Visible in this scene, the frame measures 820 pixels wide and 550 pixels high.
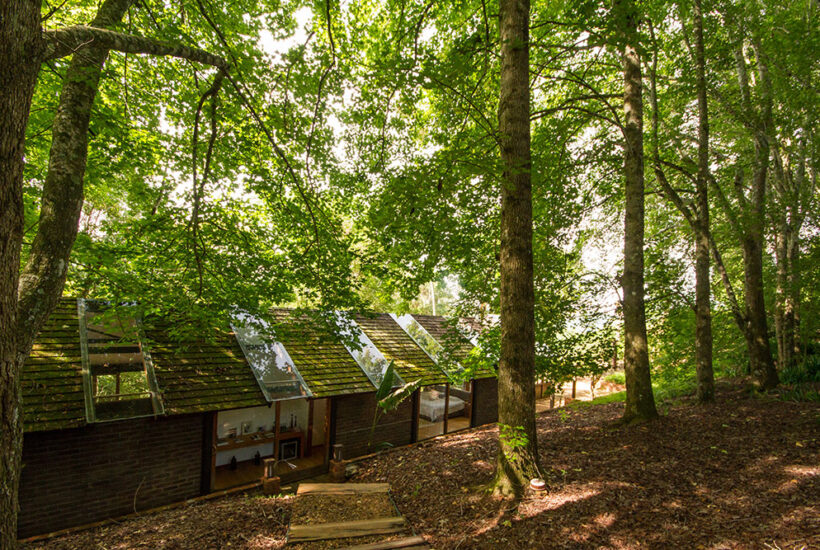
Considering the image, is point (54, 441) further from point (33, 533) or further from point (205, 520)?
point (205, 520)

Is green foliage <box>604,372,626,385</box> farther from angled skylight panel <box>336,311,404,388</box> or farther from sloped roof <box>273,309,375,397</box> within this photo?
sloped roof <box>273,309,375,397</box>

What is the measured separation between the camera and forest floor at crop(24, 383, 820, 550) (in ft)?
10.4

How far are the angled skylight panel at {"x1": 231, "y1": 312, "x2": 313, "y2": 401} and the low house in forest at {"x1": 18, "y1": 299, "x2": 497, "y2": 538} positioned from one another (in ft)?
0.10

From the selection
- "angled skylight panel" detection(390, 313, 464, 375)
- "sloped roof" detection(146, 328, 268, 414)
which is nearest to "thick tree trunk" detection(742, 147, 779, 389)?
"angled skylight panel" detection(390, 313, 464, 375)

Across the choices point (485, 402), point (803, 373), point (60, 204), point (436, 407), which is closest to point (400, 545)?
point (60, 204)

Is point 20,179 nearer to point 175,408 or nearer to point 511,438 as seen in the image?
point 511,438

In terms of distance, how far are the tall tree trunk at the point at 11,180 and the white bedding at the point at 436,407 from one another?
12.3 m

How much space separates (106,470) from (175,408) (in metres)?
1.46

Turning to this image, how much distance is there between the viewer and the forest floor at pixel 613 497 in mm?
3158

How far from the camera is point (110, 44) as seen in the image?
315 centimetres

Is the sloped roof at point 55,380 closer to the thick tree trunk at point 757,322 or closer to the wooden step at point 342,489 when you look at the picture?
the wooden step at point 342,489

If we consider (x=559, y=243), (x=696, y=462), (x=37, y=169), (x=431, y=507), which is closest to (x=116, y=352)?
(x=37, y=169)

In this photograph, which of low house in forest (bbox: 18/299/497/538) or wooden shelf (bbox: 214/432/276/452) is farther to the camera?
wooden shelf (bbox: 214/432/276/452)

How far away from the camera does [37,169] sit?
6.35 meters
